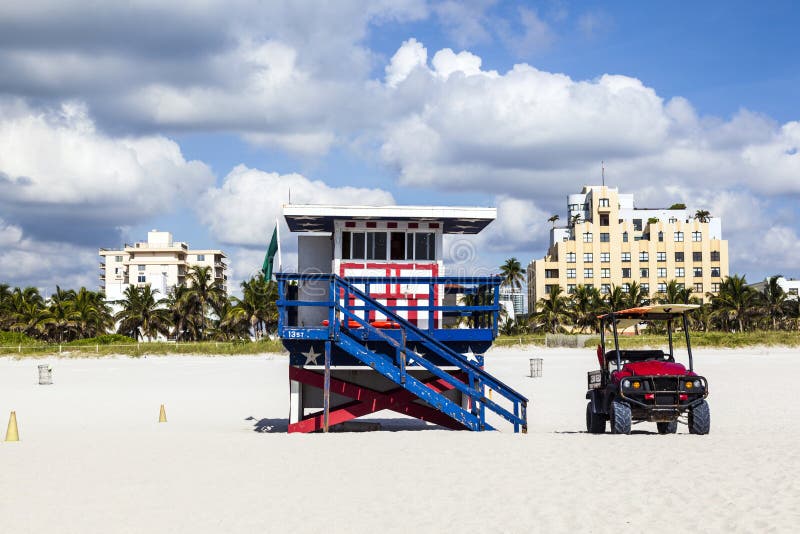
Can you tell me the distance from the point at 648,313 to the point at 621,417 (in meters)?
2.19

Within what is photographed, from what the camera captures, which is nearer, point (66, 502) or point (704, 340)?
point (66, 502)

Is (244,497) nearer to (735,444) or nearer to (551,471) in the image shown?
(551,471)

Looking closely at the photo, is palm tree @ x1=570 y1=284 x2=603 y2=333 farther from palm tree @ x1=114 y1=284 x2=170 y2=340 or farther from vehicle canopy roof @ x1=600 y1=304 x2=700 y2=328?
vehicle canopy roof @ x1=600 y1=304 x2=700 y2=328

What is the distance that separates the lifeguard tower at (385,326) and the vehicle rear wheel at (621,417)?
164 centimetres

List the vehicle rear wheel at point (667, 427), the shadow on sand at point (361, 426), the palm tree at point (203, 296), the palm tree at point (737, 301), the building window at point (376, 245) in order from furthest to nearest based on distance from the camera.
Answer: the palm tree at point (737, 301)
the palm tree at point (203, 296)
the building window at point (376, 245)
the shadow on sand at point (361, 426)
the vehicle rear wheel at point (667, 427)

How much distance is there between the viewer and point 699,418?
46.8ft

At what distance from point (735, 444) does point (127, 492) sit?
28.8 ft

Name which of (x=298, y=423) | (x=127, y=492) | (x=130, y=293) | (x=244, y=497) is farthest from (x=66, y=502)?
(x=130, y=293)

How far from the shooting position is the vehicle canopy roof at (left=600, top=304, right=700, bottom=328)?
48.5 feet

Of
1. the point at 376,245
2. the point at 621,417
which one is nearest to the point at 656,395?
the point at 621,417

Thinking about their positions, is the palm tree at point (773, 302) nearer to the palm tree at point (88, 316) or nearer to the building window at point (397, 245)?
the palm tree at point (88, 316)

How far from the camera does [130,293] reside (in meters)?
85.6

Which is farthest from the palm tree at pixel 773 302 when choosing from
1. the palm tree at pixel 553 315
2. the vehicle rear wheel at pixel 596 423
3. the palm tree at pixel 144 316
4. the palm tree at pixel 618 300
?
the vehicle rear wheel at pixel 596 423

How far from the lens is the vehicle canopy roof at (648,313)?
1479cm
